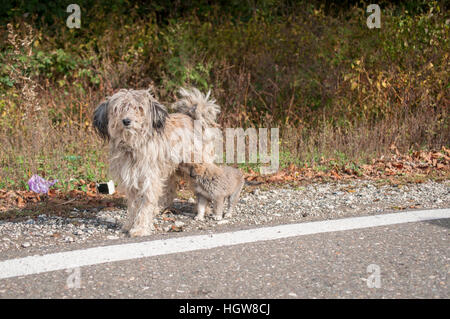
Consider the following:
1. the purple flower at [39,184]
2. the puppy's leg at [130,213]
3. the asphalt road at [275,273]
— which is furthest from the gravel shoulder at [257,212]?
the purple flower at [39,184]

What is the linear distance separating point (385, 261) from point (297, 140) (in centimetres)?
575

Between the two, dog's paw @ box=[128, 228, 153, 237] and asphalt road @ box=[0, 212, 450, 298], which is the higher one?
asphalt road @ box=[0, 212, 450, 298]

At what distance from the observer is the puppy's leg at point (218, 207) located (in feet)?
20.1

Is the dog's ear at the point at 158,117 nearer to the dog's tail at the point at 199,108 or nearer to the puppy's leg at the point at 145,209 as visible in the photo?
the puppy's leg at the point at 145,209

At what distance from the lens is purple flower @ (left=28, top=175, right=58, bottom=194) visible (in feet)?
23.3

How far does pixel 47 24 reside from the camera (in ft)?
41.8

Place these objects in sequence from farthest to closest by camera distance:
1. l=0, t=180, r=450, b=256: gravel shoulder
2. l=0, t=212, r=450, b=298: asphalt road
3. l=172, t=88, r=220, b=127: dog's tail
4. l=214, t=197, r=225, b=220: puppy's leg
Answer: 1. l=172, t=88, r=220, b=127: dog's tail
2. l=214, t=197, r=225, b=220: puppy's leg
3. l=0, t=180, r=450, b=256: gravel shoulder
4. l=0, t=212, r=450, b=298: asphalt road

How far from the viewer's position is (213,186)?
6.13 m

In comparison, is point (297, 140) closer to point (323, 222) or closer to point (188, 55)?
point (188, 55)

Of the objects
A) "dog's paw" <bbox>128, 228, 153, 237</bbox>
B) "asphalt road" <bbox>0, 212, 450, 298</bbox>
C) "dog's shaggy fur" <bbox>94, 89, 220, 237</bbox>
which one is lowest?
"dog's paw" <bbox>128, 228, 153, 237</bbox>

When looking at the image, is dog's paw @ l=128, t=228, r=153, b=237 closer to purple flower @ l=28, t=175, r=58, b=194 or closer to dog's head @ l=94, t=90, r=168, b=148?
dog's head @ l=94, t=90, r=168, b=148

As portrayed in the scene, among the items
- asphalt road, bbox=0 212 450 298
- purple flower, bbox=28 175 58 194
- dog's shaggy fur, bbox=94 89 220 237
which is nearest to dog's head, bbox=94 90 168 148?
dog's shaggy fur, bbox=94 89 220 237

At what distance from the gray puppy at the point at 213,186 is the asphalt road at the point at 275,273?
130 cm

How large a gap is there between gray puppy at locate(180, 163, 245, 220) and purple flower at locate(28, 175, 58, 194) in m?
2.10
